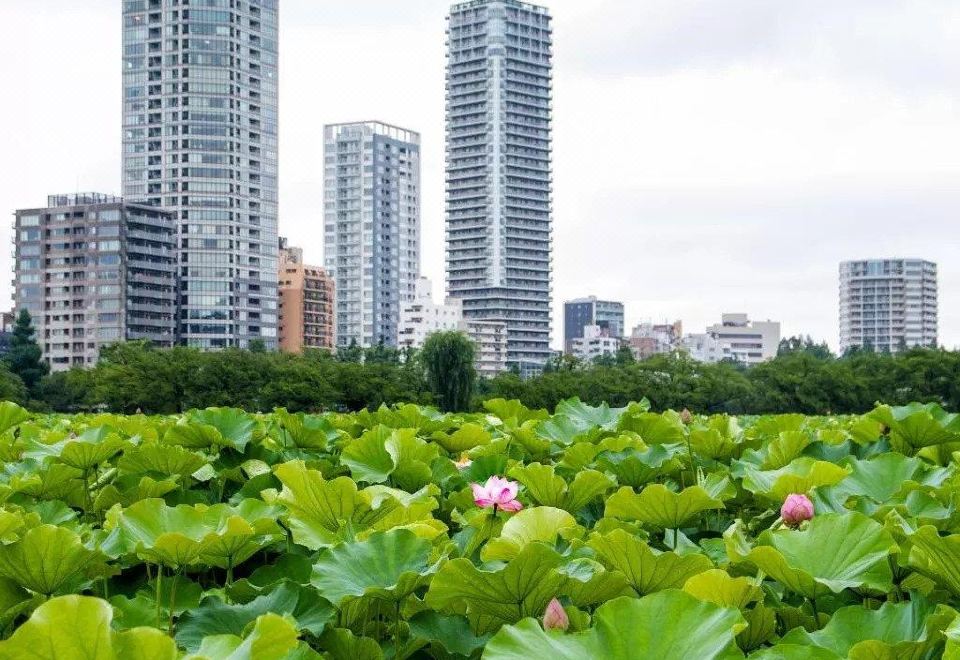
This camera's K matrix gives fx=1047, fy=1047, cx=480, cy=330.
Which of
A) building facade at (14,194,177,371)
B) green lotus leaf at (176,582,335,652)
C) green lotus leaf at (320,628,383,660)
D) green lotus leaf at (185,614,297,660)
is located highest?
building facade at (14,194,177,371)

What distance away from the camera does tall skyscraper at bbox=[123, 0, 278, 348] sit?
6069cm

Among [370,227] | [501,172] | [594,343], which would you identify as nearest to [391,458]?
[501,172]

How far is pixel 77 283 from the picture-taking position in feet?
187

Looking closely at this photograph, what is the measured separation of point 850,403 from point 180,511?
110 ft

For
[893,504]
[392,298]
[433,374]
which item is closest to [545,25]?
[392,298]

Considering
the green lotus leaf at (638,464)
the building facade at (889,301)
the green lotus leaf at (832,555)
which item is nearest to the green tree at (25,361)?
the green lotus leaf at (638,464)

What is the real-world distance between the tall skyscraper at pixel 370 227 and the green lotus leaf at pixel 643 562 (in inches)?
3345

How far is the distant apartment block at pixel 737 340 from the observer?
9638 centimetres

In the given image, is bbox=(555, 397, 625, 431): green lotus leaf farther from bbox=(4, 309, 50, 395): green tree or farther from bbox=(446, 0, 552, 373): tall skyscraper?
bbox=(446, 0, 552, 373): tall skyscraper

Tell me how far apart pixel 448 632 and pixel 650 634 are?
12.3 inches

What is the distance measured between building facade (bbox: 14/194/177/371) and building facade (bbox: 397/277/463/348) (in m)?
18.9

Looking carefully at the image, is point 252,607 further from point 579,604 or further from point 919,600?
point 919,600

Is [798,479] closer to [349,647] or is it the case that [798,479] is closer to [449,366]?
[349,647]

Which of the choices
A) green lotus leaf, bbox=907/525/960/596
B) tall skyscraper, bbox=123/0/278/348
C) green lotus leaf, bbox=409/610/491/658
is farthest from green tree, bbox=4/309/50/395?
green lotus leaf, bbox=907/525/960/596
